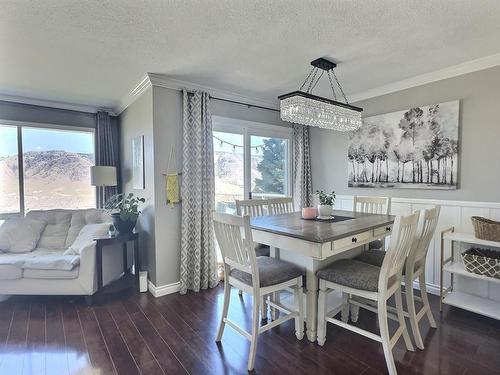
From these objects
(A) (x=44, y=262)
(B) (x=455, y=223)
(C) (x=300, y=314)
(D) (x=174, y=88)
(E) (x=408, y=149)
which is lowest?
(C) (x=300, y=314)

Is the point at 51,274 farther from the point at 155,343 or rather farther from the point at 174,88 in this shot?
the point at 174,88

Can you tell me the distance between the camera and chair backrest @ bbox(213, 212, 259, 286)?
1.87 m

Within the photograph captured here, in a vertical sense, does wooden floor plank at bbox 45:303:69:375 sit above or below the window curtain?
below

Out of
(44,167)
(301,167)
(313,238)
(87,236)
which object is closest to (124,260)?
(87,236)

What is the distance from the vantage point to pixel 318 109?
2.48 metres

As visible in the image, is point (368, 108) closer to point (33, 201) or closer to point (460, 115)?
point (460, 115)

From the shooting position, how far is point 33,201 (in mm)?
3934

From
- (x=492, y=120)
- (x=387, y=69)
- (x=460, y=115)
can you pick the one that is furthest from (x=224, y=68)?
(x=492, y=120)

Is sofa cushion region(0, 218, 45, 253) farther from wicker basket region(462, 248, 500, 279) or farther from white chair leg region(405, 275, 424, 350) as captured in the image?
wicker basket region(462, 248, 500, 279)

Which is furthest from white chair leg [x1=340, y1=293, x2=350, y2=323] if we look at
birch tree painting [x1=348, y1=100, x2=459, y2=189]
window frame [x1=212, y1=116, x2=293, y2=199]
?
window frame [x1=212, y1=116, x2=293, y2=199]

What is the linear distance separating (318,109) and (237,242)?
137 centimetres

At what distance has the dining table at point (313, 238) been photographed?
196 centimetres

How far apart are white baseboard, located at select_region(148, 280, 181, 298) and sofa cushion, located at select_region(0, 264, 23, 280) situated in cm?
129

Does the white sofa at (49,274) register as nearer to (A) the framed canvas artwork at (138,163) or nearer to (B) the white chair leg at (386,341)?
(A) the framed canvas artwork at (138,163)
